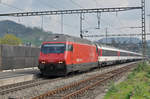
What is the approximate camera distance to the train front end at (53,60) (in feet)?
67.8

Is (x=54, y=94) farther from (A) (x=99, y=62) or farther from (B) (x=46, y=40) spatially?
(A) (x=99, y=62)

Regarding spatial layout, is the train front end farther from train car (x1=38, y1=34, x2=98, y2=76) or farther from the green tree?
the green tree

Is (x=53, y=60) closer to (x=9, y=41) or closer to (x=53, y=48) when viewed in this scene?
(x=53, y=48)

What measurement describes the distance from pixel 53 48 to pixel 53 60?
44.9 inches

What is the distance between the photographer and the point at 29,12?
32781mm

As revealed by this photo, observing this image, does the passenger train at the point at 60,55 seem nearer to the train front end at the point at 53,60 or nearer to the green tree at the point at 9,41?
the train front end at the point at 53,60

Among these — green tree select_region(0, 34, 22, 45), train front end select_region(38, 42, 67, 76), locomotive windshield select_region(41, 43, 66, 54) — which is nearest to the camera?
train front end select_region(38, 42, 67, 76)

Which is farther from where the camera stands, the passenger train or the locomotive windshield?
the locomotive windshield

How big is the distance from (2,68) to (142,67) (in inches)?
585

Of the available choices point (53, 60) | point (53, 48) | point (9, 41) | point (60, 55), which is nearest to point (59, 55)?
point (60, 55)

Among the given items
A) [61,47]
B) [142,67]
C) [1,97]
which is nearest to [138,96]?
[1,97]

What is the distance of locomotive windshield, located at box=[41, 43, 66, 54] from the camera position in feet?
69.5

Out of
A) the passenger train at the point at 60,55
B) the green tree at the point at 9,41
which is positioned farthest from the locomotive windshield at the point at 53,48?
the green tree at the point at 9,41

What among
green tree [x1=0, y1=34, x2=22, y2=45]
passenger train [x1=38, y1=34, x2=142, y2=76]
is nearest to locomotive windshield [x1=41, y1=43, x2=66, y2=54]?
passenger train [x1=38, y1=34, x2=142, y2=76]
